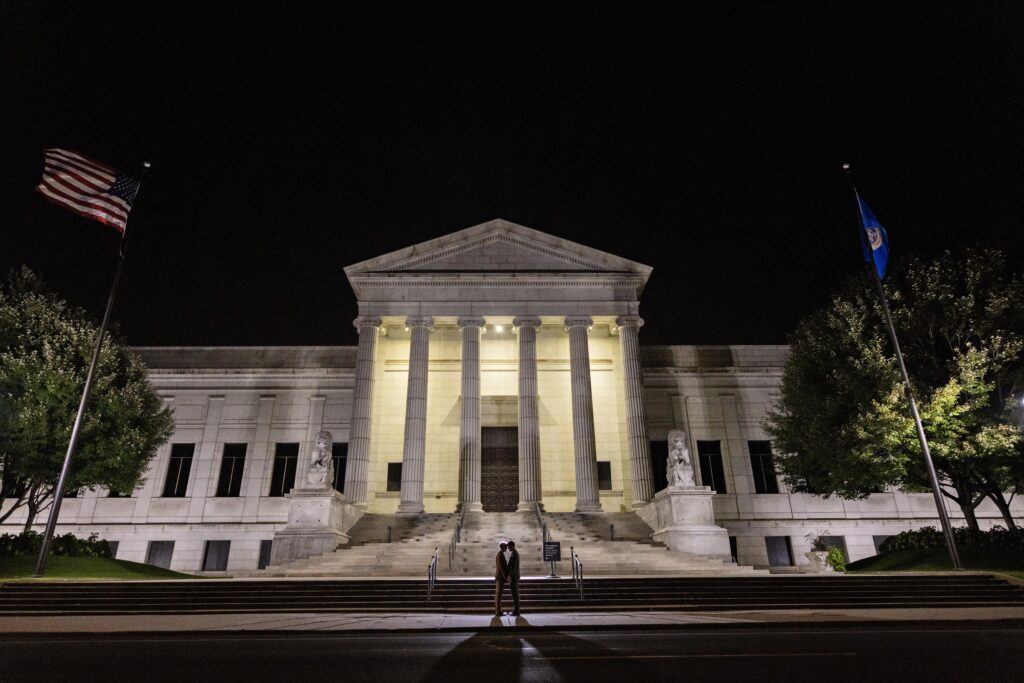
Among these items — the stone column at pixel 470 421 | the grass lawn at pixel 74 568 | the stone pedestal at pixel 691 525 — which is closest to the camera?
the grass lawn at pixel 74 568

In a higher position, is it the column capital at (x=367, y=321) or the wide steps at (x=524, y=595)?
the column capital at (x=367, y=321)

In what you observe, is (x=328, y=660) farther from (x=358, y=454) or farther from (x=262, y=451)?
(x=262, y=451)

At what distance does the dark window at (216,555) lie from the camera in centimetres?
2983

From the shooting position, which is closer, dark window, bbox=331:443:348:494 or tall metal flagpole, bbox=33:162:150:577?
tall metal flagpole, bbox=33:162:150:577

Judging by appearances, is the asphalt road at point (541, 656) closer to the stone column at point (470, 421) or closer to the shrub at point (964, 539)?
the shrub at point (964, 539)

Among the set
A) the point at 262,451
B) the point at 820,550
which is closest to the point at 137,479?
the point at 262,451

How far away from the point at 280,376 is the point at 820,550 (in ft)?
94.4

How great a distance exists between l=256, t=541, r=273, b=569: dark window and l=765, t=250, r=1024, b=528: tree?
26.4 m

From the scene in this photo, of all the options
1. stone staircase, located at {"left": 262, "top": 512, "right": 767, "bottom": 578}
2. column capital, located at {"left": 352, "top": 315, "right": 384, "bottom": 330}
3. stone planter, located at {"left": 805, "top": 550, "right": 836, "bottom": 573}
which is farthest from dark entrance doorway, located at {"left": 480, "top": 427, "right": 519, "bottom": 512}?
stone planter, located at {"left": 805, "top": 550, "right": 836, "bottom": 573}

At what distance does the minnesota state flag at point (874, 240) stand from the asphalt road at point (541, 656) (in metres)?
13.2

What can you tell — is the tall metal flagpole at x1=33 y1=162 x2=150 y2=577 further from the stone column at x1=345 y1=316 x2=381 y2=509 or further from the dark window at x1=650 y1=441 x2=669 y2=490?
the dark window at x1=650 y1=441 x2=669 y2=490

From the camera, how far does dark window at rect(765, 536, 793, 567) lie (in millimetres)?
29656

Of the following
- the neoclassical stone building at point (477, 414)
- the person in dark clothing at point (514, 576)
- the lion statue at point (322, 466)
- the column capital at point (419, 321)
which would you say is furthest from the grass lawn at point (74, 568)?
the person in dark clothing at point (514, 576)

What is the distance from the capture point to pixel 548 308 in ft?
97.7
